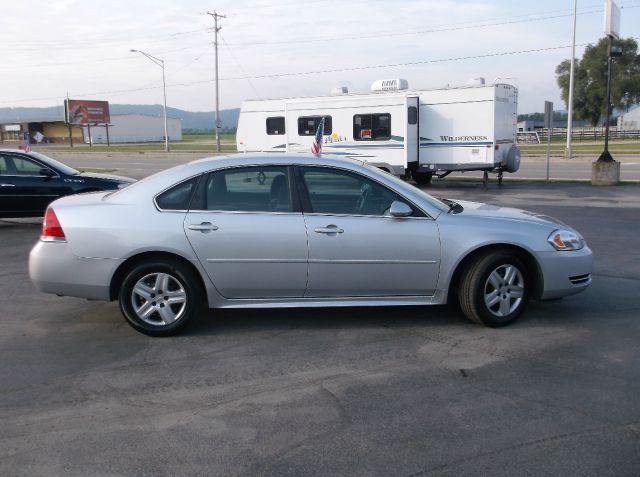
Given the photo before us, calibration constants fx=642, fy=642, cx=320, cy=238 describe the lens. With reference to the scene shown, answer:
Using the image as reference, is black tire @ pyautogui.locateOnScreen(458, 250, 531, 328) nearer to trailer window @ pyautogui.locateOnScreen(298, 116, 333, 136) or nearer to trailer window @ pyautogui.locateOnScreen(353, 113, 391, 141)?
trailer window @ pyautogui.locateOnScreen(353, 113, 391, 141)

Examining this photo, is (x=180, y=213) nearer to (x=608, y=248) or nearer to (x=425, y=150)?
(x=608, y=248)

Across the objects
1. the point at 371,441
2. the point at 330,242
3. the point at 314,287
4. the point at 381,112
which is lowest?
the point at 371,441

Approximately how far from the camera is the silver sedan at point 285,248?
545 centimetres

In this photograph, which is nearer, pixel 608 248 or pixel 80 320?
pixel 80 320

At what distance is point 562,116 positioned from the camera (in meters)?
115

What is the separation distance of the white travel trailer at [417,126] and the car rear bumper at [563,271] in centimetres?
1271

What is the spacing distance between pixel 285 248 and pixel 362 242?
2.16 feet

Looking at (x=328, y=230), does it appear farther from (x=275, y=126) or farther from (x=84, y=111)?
(x=84, y=111)

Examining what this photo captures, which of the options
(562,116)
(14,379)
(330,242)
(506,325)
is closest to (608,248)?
(506,325)

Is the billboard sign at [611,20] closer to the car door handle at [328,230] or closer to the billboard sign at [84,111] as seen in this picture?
the car door handle at [328,230]

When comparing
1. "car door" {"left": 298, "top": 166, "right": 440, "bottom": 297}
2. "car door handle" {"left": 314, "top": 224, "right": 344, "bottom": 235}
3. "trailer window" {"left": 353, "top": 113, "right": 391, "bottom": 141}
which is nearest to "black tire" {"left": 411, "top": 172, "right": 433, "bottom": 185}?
"trailer window" {"left": 353, "top": 113, "right": 391, "bottom": 141}

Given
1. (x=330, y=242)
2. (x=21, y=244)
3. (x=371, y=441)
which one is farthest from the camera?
(x=21, y=244)

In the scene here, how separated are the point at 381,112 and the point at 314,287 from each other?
45.4 ft

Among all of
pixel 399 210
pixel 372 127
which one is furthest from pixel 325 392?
pixel 372 127
